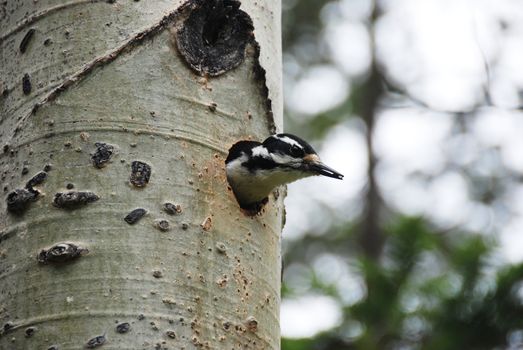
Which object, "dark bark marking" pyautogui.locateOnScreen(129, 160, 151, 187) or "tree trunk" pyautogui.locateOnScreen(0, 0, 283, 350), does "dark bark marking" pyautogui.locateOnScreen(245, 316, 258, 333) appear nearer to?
"tree trunk" pyautogui.locateOnScreen(0, 0, 283, 350)

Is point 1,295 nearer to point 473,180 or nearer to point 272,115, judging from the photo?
point 272,115

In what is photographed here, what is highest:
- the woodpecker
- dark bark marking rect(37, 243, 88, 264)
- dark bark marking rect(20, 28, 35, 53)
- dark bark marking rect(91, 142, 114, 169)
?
dark bark marking rect(20, 28, 35, 53)

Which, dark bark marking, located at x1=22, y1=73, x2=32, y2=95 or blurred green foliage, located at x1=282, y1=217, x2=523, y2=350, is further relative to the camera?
blurred green foliage, located at x1=282, y1=217, x2=523, y2=350

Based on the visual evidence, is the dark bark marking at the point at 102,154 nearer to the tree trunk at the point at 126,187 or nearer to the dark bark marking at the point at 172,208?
the tree trunk at the point at 126,187

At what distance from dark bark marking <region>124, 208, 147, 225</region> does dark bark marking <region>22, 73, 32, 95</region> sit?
1.46 ft

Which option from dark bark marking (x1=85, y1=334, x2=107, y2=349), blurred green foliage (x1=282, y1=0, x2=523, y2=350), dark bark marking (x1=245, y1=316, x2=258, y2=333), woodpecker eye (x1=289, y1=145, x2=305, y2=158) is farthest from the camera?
blurred green foliage (x1=282, y1=0, x2=523, y2=350)

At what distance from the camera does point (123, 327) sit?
2.09 metres

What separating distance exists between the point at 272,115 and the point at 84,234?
0.75m

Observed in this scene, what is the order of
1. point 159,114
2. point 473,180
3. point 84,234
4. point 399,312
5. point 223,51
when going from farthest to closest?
point 473,180
point 399,312
point 223,51
point 159,114
point 84,234

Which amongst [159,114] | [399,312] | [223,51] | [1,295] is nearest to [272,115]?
[223,51]

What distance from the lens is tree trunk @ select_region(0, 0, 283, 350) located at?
7.00 feet

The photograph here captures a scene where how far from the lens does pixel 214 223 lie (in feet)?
7.76

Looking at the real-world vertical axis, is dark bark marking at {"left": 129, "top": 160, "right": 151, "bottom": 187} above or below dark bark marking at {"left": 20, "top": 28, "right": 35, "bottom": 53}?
below

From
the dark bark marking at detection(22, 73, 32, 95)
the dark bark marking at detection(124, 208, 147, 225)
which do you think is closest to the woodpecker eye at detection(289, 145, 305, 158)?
the dark bark marking at detection(124, 208, 147, 225)
